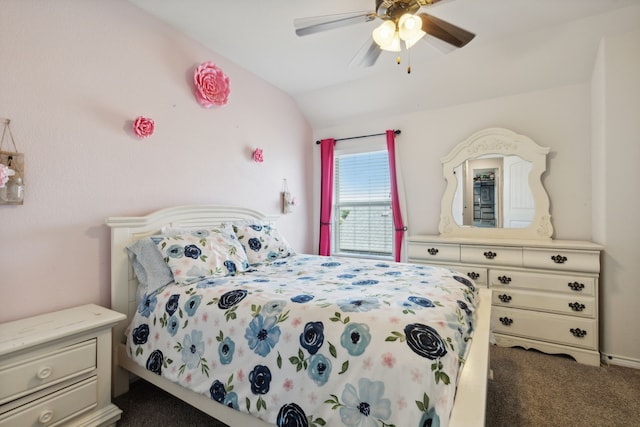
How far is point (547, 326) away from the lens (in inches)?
93.4

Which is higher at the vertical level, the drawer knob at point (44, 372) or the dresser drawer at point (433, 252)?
the dresser drawer at point (433, 252)

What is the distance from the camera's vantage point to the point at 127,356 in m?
1.75

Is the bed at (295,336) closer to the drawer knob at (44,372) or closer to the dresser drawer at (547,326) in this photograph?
the drawer knob at (44,372)

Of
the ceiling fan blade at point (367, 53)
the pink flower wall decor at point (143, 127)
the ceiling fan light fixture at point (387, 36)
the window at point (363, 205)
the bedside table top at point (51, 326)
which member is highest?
the ceiling fan blade at point (367, 53)

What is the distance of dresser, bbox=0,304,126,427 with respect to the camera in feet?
4.07

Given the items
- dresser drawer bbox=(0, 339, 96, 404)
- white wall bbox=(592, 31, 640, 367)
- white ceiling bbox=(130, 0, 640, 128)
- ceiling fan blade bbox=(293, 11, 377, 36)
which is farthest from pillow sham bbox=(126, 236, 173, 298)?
white wall bbox=(592, 31, 640, 367)

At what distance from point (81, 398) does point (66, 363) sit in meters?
0.21

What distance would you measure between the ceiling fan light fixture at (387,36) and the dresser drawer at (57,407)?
238 centimetres

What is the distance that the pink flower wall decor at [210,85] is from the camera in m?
2.45

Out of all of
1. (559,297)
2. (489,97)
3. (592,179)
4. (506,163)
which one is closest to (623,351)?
(559,297)

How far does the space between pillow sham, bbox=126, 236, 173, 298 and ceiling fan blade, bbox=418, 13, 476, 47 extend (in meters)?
2.05

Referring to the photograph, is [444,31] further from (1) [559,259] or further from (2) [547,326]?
(2) [547,326]

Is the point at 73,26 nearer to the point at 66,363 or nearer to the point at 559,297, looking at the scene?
the point at 66,363

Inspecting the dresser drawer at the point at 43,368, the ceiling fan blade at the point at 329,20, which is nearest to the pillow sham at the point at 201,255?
the dresser drawer at the point at 43,368
